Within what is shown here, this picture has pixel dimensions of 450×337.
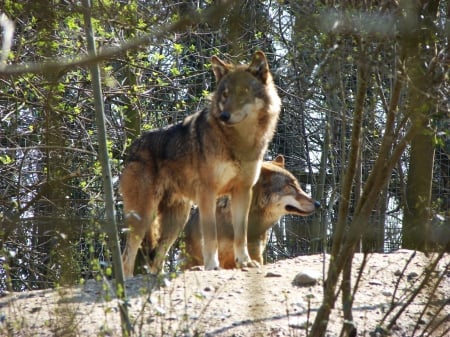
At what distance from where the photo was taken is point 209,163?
7.41 m

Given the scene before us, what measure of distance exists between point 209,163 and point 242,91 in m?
0.75

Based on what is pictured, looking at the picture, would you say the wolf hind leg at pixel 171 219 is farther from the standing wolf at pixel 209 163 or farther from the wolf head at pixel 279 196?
the wolf head at pixel 279 196

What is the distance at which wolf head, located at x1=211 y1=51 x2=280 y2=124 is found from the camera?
7.42 meters

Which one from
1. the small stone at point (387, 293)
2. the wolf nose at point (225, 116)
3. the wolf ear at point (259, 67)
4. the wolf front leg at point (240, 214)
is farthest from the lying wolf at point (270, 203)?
the small stone at point (387, 293)

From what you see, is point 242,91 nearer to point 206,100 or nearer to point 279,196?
point 279,196

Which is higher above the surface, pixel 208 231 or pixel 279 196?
pixel 279 196

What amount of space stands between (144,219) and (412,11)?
4.37 meters

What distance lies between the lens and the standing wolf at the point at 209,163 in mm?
7371

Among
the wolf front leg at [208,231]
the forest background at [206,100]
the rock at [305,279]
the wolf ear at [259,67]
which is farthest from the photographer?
the wolf ear at [259,67]

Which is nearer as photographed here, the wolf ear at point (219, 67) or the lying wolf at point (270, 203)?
the wolf ear at point (219, 67)

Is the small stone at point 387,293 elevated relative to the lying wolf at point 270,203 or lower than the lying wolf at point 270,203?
lower

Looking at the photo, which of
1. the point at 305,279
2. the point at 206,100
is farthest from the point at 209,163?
the point at 206,100

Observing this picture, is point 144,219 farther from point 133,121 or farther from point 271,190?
point 133,121

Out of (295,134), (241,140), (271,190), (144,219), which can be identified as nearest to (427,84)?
(241,140)
